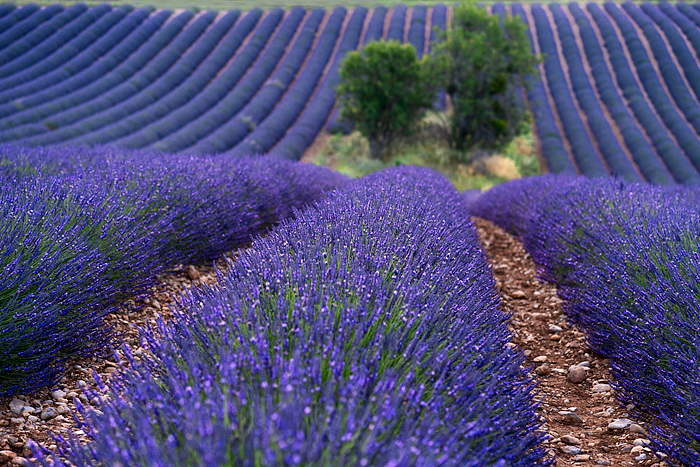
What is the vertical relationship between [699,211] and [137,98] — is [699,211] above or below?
below

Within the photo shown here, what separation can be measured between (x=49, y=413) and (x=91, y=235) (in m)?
1.13

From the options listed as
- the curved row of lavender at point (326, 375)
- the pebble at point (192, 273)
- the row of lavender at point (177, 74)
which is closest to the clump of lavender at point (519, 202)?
the pebble at point (192, 273)

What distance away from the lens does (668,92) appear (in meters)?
19.5

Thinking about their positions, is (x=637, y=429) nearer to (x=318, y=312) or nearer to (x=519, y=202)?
(x=318, y=312)

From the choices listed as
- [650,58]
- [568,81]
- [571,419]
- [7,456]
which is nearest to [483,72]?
[568,81]

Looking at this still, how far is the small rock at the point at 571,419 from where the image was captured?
252 cm

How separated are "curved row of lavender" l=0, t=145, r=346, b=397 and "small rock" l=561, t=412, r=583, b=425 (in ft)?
8.14

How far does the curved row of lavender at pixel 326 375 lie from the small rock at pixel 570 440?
59cm

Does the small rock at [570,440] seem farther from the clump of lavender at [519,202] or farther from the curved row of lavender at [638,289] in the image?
the clump of lavender at [519,202]

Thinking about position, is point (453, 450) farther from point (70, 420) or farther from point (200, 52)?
point (200, 52)

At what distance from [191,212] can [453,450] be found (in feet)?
10.8

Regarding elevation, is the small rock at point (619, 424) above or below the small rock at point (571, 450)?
below

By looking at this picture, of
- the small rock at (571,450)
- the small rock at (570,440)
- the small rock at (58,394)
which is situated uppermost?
the small rock at (58,394)

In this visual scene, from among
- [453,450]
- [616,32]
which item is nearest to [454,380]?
[453,450]
